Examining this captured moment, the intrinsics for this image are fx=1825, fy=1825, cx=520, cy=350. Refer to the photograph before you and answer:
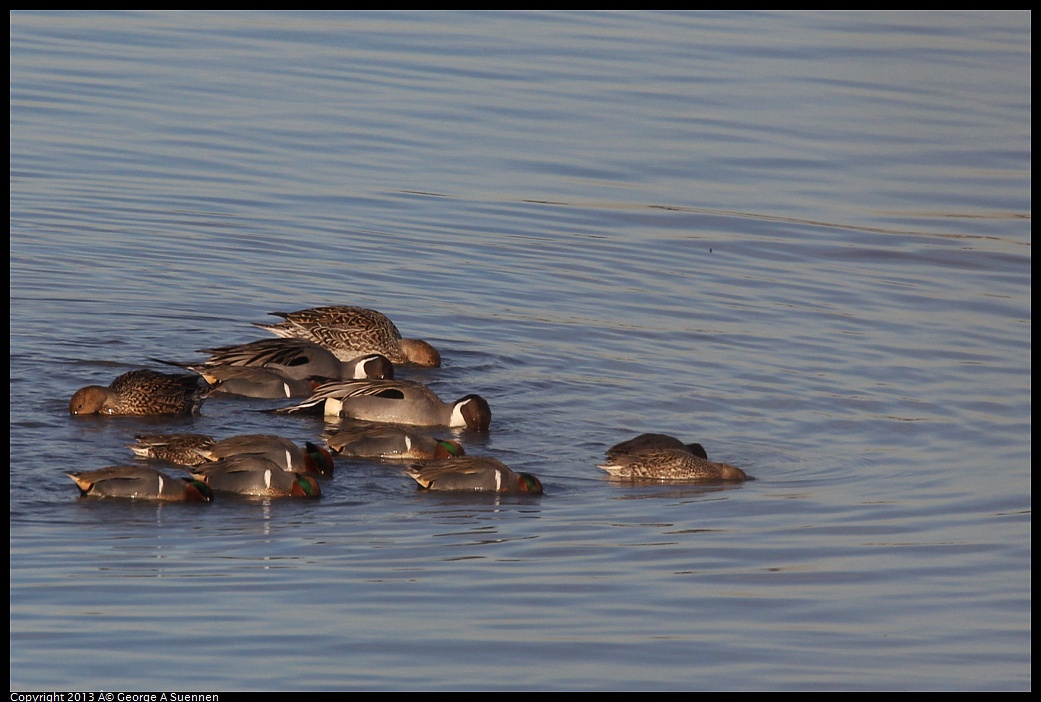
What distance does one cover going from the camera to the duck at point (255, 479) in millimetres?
11047

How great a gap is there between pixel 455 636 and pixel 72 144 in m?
14.0

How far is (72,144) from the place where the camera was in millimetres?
21297

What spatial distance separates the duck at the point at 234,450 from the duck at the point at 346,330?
333cm

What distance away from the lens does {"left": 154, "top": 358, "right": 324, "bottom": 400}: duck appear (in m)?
13.6

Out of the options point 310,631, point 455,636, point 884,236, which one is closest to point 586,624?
point 455,636

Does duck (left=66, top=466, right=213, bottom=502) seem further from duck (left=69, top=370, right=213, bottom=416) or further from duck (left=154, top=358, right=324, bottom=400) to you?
duck (left=154, top=358, right=324, bottom=400)

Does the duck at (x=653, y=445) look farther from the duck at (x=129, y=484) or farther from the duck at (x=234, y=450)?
the duck at (x=129, y=484)

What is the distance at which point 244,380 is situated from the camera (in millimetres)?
13633

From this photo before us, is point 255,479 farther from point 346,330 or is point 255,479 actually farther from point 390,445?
point 346,330

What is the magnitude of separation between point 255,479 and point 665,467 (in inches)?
104

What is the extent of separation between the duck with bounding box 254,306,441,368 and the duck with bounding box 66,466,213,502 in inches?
174

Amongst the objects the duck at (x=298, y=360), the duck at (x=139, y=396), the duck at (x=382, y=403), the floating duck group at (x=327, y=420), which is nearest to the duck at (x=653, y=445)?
the floating duck group at (x=327, y=420)

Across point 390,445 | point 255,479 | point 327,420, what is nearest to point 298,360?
point 327,420

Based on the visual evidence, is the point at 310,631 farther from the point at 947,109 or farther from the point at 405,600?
the point at 947,109
